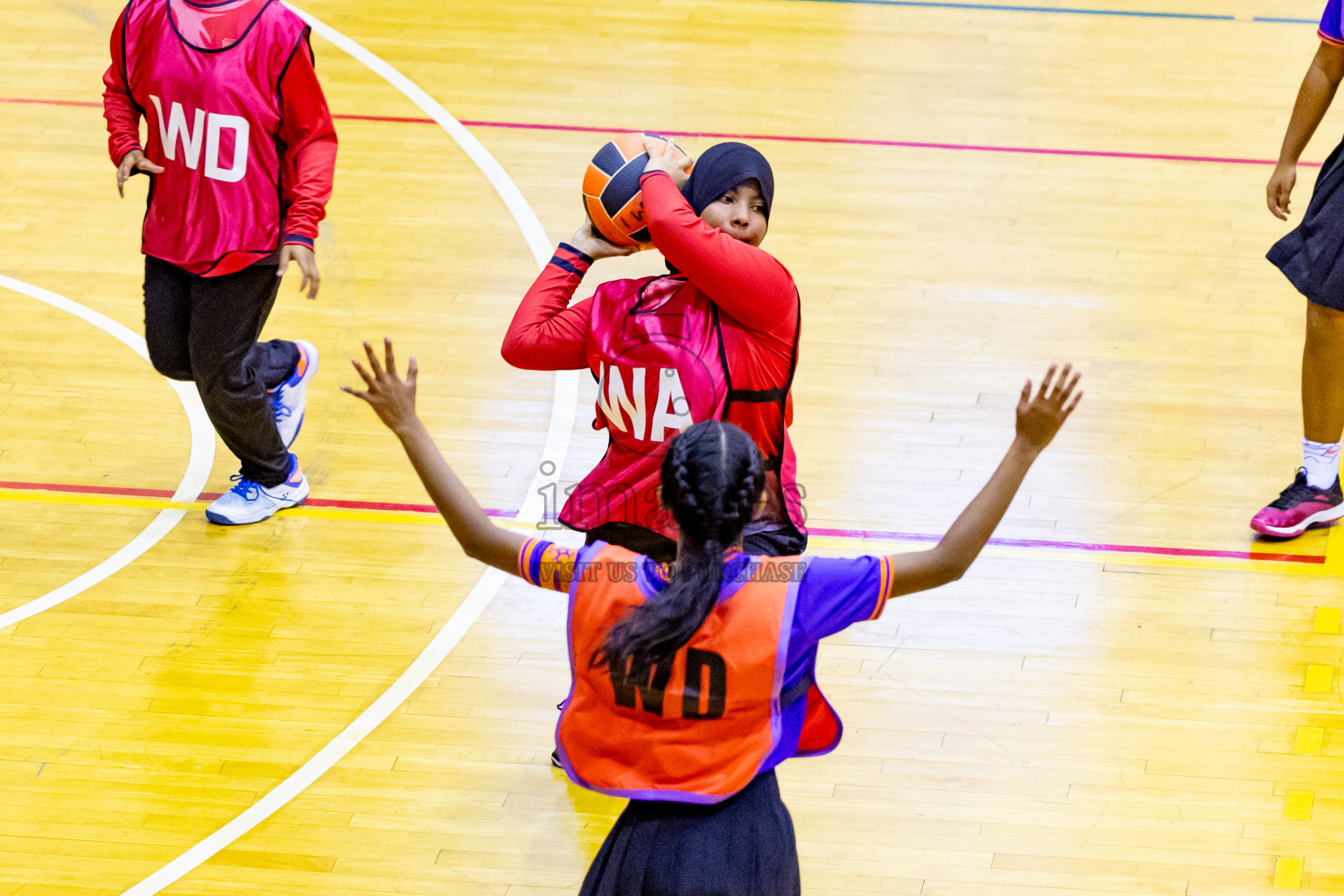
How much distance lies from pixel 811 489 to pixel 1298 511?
1585mm

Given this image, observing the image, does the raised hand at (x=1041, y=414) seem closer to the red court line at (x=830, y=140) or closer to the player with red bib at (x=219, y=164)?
the player with red bib at (x=219, y=164)

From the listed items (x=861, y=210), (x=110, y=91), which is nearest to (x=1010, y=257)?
(x=861, y=210)

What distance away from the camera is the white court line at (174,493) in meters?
4.36

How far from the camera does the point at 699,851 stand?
7.52ft

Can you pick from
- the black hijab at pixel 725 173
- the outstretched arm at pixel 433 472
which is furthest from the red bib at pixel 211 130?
the outstretched arm at pixel 433 472

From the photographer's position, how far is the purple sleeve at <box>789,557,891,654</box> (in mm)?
2254

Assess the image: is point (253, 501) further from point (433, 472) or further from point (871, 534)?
point (433, 472)

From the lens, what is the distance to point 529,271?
5.92m

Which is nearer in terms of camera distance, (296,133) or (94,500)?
(296,133)

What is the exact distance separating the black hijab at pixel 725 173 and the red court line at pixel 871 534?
1824mm

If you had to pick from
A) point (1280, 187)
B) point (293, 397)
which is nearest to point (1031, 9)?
point (1280, 187)

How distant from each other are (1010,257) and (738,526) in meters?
4.04

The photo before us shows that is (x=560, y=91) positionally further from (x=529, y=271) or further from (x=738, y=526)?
(x=738, y=526)

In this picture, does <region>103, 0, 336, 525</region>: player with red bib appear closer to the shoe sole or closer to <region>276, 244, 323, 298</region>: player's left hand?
<region>276, 244, 323, 298</region>: player's left hand
